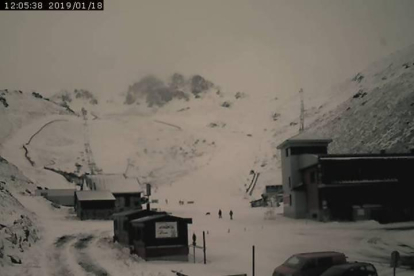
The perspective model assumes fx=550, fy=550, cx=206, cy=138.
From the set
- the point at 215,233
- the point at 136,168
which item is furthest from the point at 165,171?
the point at 215,233

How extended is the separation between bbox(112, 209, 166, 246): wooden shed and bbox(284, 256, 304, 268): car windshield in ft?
5.46

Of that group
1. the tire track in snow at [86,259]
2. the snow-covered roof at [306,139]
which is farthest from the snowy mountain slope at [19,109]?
the snow-covered roof at [306,139]

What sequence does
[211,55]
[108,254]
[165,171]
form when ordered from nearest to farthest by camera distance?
1. [108,254]
2. [165,171]
3. [211,55]

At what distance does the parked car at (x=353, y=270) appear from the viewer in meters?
6.18

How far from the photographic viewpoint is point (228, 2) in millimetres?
7312

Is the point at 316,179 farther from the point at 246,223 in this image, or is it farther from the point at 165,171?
the point at 165,171

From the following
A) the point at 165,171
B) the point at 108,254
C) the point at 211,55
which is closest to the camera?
the point at 108,254

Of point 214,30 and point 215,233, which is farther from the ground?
point 214,30

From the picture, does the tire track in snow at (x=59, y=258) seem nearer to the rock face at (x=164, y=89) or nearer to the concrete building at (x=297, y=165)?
the rock face at (x=164, y=89)

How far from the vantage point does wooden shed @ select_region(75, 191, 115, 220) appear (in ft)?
21.0

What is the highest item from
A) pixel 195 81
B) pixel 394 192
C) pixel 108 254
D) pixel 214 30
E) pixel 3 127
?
pixel 214 30

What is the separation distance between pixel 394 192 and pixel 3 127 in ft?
15.6

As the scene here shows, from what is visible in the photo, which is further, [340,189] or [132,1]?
[132,1]

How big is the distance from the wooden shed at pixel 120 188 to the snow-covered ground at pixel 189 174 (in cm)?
11
